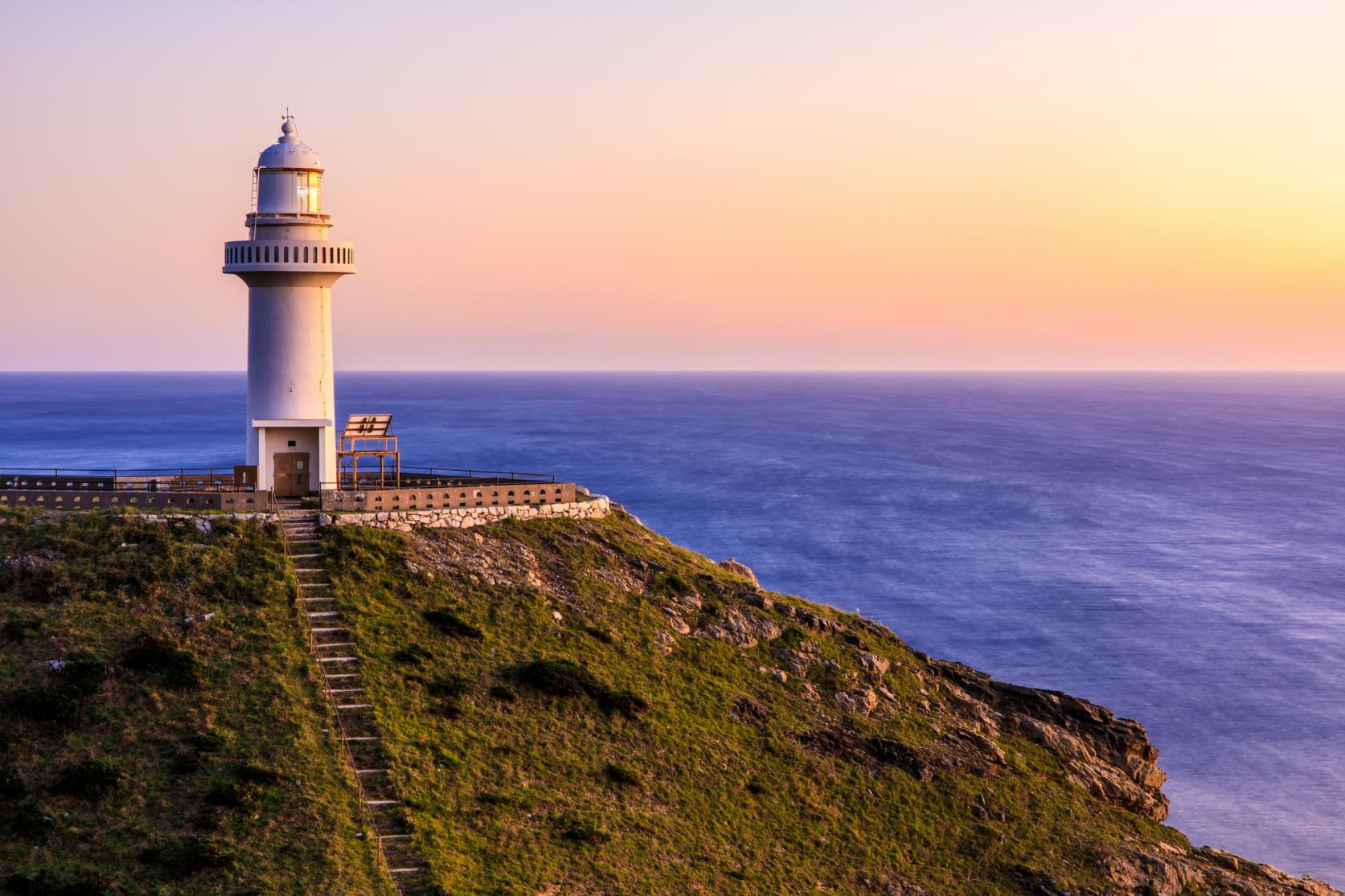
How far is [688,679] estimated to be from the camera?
4691 centimetres

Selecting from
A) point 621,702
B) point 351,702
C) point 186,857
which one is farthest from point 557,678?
point 186,857

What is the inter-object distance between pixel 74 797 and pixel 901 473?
6774 inches

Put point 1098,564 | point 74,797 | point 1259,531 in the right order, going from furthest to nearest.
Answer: point 1259,531
point 1098,564
point 74,797

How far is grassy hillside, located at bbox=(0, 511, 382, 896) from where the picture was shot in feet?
105

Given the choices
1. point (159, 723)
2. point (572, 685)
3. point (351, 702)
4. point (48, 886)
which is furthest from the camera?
point (572, 685)

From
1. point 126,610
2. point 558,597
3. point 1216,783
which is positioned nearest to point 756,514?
point 1216,783

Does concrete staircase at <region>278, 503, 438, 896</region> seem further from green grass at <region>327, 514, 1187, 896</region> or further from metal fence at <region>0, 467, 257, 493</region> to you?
metal fence at <region>0, 467, 257, 493</region>

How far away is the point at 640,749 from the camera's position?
42.0 meters

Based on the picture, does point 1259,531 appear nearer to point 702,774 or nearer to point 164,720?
point 702,774

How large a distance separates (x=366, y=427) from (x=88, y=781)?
932 inches

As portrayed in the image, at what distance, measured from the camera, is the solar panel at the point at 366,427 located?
5494cm

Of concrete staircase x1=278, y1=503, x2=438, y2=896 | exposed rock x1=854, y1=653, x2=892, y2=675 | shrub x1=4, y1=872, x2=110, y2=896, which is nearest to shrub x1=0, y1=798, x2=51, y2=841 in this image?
shrub x1=4, y1=872, x2=110, y2=896

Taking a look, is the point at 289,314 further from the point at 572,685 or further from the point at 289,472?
the point at 572,685

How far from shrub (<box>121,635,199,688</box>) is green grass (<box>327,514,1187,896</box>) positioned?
529 cm
